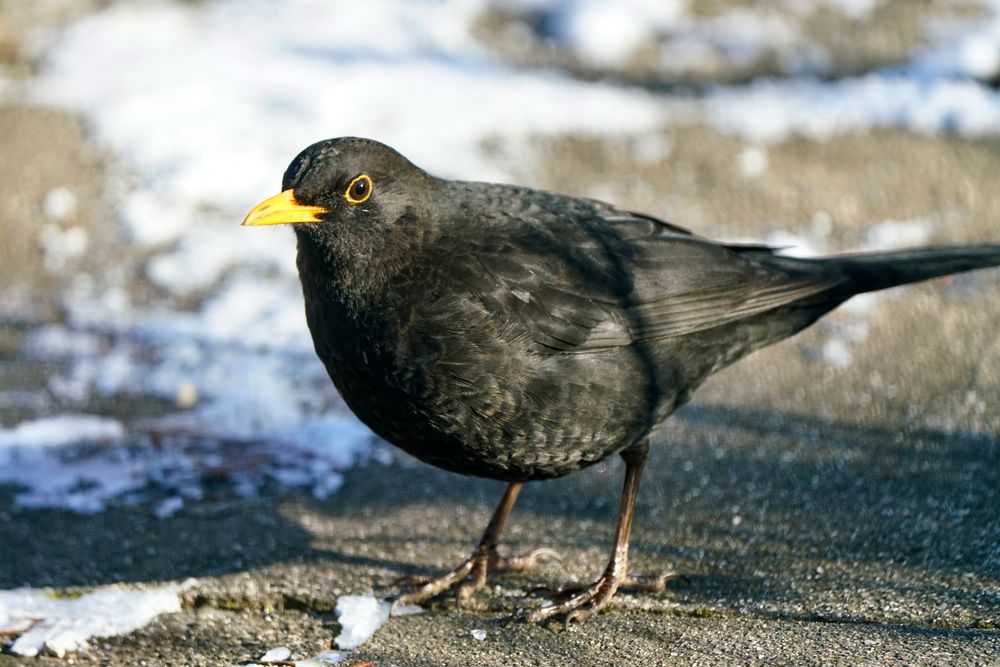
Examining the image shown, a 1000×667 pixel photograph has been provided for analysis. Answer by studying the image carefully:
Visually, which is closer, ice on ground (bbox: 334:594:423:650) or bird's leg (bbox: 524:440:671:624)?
ice on ground (bbox: 334:594:423:650)

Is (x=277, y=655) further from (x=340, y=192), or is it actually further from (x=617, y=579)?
(x=340, y=192)

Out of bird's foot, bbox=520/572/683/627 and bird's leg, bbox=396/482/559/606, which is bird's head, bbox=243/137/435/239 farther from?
Answer: bird's foot, bbox=520/572/683/627

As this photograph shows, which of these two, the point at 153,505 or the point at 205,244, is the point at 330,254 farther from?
the point at 205,244

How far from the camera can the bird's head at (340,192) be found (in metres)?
3.79

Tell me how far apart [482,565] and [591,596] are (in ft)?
1.37

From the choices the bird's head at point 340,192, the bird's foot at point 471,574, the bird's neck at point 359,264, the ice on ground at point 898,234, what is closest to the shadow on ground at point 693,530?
the bird's foot at point 471,574

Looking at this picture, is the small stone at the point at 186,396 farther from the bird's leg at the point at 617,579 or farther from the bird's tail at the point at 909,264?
the bird's tail at the point at 909,264

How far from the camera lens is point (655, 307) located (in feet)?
13.4

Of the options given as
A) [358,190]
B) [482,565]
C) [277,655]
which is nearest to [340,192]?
[358,190]

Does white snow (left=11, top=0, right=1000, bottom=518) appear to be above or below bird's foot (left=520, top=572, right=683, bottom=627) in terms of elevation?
above

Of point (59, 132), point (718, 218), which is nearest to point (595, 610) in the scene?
point (718, 218)

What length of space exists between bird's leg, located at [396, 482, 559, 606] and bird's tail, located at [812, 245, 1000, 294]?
4.69 ft

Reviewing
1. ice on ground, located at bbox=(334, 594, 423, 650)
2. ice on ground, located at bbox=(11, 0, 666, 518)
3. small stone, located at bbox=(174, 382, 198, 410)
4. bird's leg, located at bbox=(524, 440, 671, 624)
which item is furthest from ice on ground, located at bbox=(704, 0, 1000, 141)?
ice on ground, located at bbox=(334, 594, 423, 650)

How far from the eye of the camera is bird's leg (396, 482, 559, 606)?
3961mm
